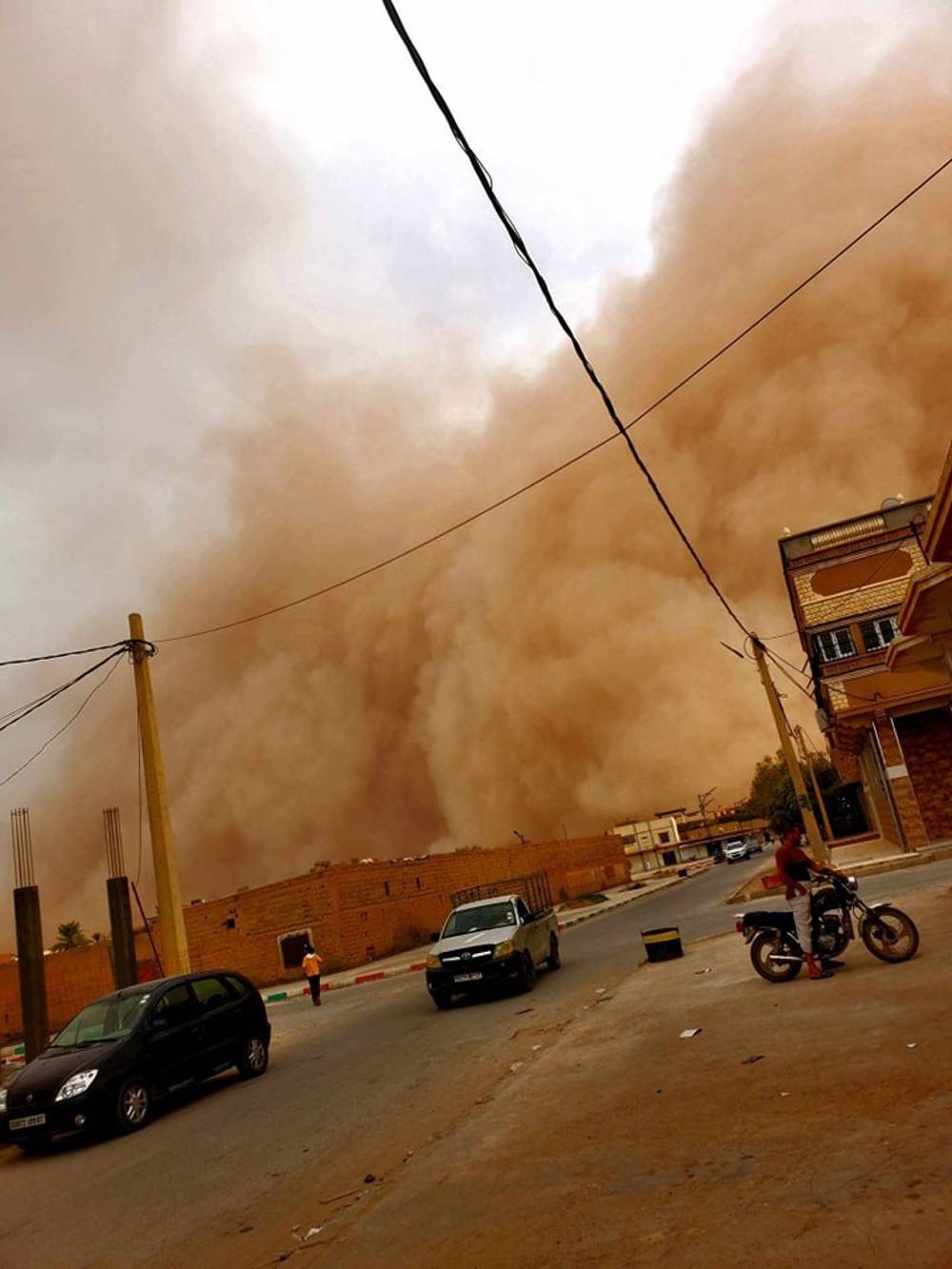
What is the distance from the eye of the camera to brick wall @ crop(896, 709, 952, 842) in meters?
20.4

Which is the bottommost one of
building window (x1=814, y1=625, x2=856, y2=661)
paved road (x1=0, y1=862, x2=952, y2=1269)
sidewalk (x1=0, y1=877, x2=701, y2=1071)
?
sidewalk (x1=0, y1=877, x2=701, y2=1071)

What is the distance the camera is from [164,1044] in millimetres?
8328

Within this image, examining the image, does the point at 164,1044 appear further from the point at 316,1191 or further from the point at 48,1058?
the point at 316,1191

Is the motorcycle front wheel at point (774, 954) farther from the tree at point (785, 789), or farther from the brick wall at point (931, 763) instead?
the tree at point (785, 789)

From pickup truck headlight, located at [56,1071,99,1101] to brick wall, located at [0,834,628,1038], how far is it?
47.3ft

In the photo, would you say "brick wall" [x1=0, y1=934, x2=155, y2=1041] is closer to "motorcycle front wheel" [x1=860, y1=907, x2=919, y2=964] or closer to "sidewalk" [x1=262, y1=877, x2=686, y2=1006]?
"sidewalk" [x1=262, y1=877, x2=686, y2=1006]

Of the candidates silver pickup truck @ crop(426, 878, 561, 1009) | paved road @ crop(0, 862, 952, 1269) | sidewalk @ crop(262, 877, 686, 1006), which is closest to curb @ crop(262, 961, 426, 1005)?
sidewalk @ crop(262, 877, 686, 1006)

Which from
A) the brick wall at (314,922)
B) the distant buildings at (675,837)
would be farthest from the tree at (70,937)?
the distant buildings at (675,837)

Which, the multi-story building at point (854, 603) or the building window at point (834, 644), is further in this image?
the building window at point (834, 644)

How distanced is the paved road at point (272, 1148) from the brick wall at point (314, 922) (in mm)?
13520

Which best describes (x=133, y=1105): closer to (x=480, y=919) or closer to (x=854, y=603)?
(x=480, y=919)

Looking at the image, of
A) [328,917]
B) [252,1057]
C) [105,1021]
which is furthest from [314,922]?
[105,1021]

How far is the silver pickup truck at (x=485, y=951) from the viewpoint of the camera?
37.4 ft

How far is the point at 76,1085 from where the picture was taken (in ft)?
24.8
